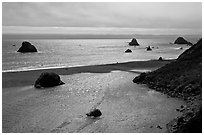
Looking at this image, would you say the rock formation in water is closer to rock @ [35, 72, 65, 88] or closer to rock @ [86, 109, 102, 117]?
rock @ [86, 109, 102, 117]

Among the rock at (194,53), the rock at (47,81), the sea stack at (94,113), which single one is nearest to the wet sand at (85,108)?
the sea stack at (94,113)

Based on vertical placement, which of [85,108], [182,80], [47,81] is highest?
[182,80]

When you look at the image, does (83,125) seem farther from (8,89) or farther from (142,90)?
(8,89)

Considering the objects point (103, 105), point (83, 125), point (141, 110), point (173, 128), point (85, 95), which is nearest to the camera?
point (173, 128)

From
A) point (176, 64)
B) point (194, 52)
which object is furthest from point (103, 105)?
point (194, 52)

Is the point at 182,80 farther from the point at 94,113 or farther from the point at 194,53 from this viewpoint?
the point at 94,113

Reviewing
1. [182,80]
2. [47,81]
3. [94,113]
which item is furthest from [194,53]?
[47,81]

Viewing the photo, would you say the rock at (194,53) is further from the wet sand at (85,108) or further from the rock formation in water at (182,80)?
the wet sand at (85,108)
